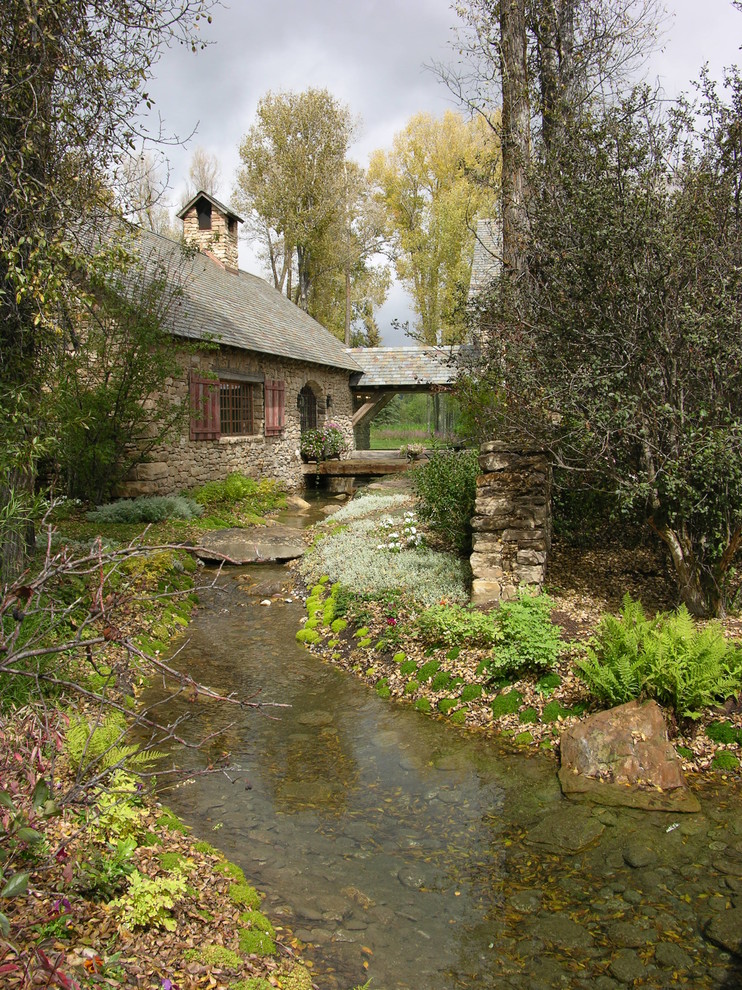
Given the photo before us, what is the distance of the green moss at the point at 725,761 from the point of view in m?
4.75

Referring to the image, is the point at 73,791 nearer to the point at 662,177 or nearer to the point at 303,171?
the point at 662,177

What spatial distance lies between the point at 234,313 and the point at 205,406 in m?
3.94

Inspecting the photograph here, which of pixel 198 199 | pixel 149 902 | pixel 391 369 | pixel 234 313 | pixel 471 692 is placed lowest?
pixel 471 692

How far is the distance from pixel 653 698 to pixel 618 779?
0.76 m

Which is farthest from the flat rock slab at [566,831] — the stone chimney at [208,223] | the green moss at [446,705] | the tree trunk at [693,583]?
the stone chimney at [208,223]

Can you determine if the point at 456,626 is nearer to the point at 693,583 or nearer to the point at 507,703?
the point at 507,703

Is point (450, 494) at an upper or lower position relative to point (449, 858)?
upper

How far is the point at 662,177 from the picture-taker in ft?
20.7

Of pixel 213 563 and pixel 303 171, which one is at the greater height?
pixel 303 171

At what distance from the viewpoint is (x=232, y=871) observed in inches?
145

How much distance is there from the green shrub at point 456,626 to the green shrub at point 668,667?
1.09 meters

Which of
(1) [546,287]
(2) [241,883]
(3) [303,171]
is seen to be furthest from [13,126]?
(3) [303,171]

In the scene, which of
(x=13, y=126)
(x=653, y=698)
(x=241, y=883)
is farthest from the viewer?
(x=13, y=126)

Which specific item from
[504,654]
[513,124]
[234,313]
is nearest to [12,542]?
[504,654]
